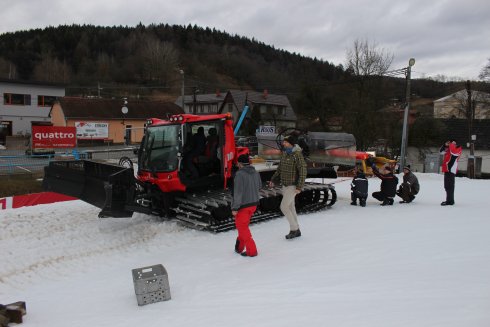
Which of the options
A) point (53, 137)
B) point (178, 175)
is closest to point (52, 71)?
point (53, 137)

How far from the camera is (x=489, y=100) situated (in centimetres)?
4512

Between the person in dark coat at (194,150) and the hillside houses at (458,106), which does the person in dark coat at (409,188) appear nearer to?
the person in dark coat at (194,150)

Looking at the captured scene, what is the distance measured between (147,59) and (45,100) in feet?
173

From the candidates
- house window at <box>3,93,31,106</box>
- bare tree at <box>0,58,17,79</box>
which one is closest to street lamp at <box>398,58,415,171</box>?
house window at <box>3,93,31,106</box>

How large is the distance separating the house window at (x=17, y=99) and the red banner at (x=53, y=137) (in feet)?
81.3

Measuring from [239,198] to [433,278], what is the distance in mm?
2919

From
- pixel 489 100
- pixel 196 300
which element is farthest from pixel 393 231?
pixel 489 100

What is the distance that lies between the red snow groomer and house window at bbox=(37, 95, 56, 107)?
4140 centimetres

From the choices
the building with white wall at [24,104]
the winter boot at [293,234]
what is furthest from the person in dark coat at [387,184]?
the building with white wall at [24,104]

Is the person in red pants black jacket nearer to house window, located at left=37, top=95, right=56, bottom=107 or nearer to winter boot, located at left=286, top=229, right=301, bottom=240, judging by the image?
winter boot, located at left=286, top=229, right=301, bottom=240

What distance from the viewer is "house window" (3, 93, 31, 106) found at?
4450cm

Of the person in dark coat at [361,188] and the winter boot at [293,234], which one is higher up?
the person in dark coat at [361,188]

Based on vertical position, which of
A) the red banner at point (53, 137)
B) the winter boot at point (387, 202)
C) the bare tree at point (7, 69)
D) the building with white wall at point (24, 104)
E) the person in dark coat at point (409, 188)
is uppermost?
the bare tree at point (7, 69)

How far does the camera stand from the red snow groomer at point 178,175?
29.1 ft
